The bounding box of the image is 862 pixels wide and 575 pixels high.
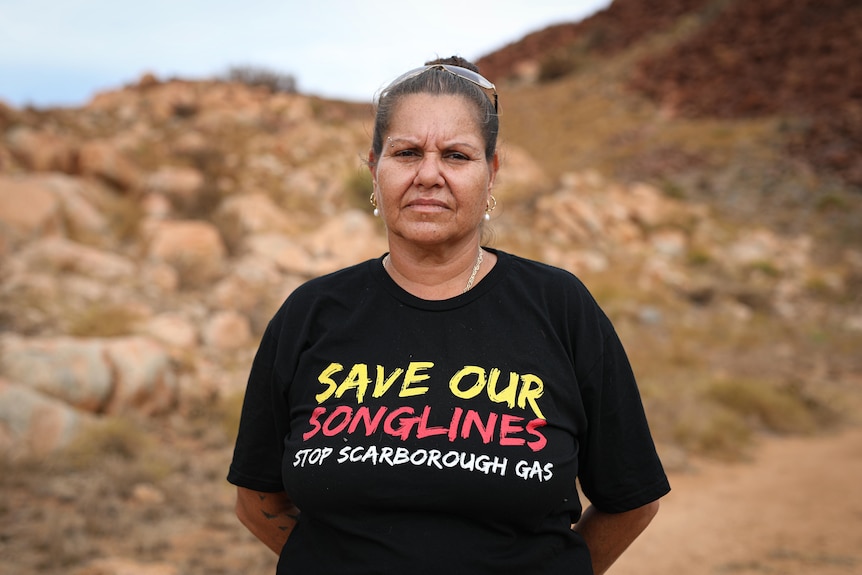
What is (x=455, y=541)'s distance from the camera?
4.96ft

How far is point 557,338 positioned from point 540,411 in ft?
0.63

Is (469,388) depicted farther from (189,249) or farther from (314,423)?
(189,249)

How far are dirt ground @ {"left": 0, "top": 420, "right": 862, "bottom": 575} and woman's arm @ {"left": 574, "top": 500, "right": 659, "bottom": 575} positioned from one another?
2847 millimetres

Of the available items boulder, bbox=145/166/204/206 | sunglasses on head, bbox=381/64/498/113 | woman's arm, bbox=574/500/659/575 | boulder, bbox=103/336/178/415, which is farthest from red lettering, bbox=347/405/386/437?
boulder, bbox=145/166/204/206

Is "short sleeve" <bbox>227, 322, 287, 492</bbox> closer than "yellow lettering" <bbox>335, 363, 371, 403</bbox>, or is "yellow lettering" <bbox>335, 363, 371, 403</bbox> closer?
"yellow lettering" <bbox>335, 363, 371, 403</bbox>

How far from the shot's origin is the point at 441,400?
5.22 feet

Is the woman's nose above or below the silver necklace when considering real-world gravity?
above

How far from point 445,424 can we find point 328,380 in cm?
33

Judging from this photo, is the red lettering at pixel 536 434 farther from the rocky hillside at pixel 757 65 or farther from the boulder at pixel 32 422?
the rocky hillside at pixel 757 65

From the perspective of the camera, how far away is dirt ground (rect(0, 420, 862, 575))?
4.09 metres

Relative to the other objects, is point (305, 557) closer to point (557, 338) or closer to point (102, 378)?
point (557, 338)

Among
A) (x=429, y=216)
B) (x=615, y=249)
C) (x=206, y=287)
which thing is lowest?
(x=429, y=216)

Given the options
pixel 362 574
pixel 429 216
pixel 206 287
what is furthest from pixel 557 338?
pixel 206 287

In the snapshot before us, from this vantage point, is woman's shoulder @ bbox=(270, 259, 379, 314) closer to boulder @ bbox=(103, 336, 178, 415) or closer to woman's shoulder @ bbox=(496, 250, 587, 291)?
woman's shoulder @ bbox=(496, 250, 587, 291)
